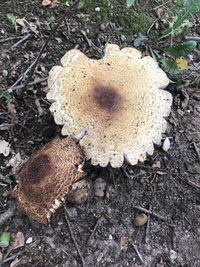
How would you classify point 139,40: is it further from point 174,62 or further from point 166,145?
point 166,145

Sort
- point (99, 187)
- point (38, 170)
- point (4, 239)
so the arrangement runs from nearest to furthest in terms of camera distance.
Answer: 1. point (38, 170)
2. point (4, 239)
3. point (99, 187)

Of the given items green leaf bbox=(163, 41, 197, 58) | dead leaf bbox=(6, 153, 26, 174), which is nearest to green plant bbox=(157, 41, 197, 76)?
green leaf bbox=(163, 41, 197, 58)

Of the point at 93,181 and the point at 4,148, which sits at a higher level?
the point at 4,148

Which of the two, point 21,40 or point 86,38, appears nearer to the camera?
point 21,40

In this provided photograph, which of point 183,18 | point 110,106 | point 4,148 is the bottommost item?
point 4,148

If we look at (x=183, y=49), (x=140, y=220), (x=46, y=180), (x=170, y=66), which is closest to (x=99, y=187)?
A: (x=140, y=220)

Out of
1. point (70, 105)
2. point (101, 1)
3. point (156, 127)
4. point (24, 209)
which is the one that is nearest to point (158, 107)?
point (156, 127)

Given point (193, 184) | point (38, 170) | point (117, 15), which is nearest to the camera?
point (38, 170)
